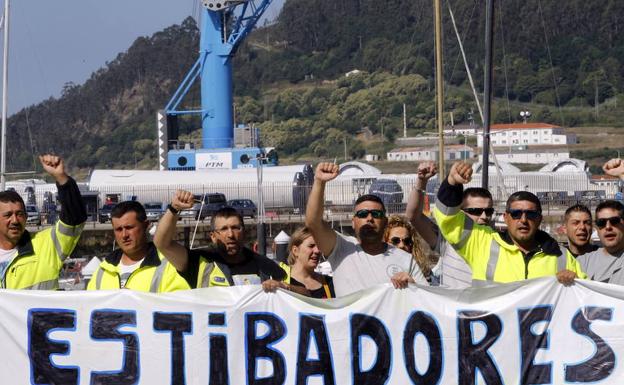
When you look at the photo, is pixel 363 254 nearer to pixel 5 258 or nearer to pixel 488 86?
pixel 5 258

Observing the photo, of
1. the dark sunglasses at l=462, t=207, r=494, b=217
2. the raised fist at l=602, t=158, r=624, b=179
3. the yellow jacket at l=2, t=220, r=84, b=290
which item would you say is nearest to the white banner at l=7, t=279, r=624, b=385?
the yellow jacket at l=2, t=220, r=84, b=290

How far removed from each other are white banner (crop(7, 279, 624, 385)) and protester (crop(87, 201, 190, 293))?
17 centimetres

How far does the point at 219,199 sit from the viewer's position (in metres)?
44.8

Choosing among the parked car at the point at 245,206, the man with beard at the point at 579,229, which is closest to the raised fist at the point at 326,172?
the man with beard at the point at 579,229

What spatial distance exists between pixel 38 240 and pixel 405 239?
94.0 inches

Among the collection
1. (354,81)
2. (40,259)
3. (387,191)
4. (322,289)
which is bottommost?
(322,289)

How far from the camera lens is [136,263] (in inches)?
283

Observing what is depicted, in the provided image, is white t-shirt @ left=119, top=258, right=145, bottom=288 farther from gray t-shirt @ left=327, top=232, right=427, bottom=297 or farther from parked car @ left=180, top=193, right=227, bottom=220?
parked car @ left=180, top=193, right=227, bottom=220

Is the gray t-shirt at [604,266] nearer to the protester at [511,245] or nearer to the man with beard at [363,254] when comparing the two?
the protester at [511,245]

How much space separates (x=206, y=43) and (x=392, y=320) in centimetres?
Answer: 5075

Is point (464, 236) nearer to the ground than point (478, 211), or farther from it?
nearer to the ground

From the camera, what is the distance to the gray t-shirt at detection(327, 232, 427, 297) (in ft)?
23.4

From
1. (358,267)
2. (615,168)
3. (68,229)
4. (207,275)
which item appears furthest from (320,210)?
(615,168)

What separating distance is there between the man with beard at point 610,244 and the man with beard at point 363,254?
114 centimetres
